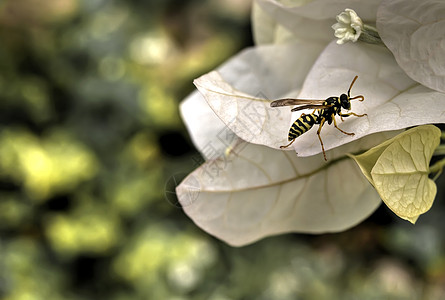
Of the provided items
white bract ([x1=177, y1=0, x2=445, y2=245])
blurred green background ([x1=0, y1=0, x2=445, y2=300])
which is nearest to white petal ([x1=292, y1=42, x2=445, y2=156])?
white bract ([x1=177, y1=0, x2=445, y2=245])

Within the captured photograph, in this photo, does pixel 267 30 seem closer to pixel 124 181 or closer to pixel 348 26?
pixel 348 26

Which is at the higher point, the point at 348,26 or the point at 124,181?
the point at 348,26

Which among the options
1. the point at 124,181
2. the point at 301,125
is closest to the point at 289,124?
the point at 301,125

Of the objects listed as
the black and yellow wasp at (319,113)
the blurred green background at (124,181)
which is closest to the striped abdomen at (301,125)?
the black and yellow wasp at (319,113)

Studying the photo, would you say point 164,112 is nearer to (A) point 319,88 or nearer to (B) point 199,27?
(B) point 199,27

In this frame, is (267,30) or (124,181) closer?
(267,30)
